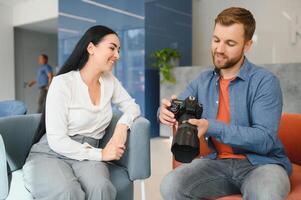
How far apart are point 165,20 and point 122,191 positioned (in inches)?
140

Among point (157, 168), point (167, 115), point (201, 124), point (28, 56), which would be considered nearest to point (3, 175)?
point (167, 115)

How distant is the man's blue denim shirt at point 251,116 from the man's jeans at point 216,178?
5 centimetres

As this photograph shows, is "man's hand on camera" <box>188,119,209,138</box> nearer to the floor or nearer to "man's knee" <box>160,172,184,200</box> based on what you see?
"man's knee" <box>160,172,184,200</box>

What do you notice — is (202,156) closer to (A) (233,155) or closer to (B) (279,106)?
(A) (233,155)

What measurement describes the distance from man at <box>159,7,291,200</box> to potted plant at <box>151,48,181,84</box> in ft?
9.35

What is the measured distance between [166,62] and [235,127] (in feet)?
10.4

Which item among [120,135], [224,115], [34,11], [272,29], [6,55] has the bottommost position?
[120,135]

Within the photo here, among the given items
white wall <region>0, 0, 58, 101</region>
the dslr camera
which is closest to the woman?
the dslr camera

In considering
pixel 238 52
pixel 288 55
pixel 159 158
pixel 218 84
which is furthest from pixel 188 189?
pixel 288 55

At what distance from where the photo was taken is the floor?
2084 mm

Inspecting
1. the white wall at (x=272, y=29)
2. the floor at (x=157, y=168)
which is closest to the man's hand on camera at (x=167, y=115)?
the floor at (x=157, y=168)

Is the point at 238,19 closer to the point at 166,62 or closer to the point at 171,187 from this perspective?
the point at 171,187

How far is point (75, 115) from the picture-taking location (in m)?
1.38

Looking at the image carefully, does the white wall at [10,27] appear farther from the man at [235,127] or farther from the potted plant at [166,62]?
the man at [235,127]
